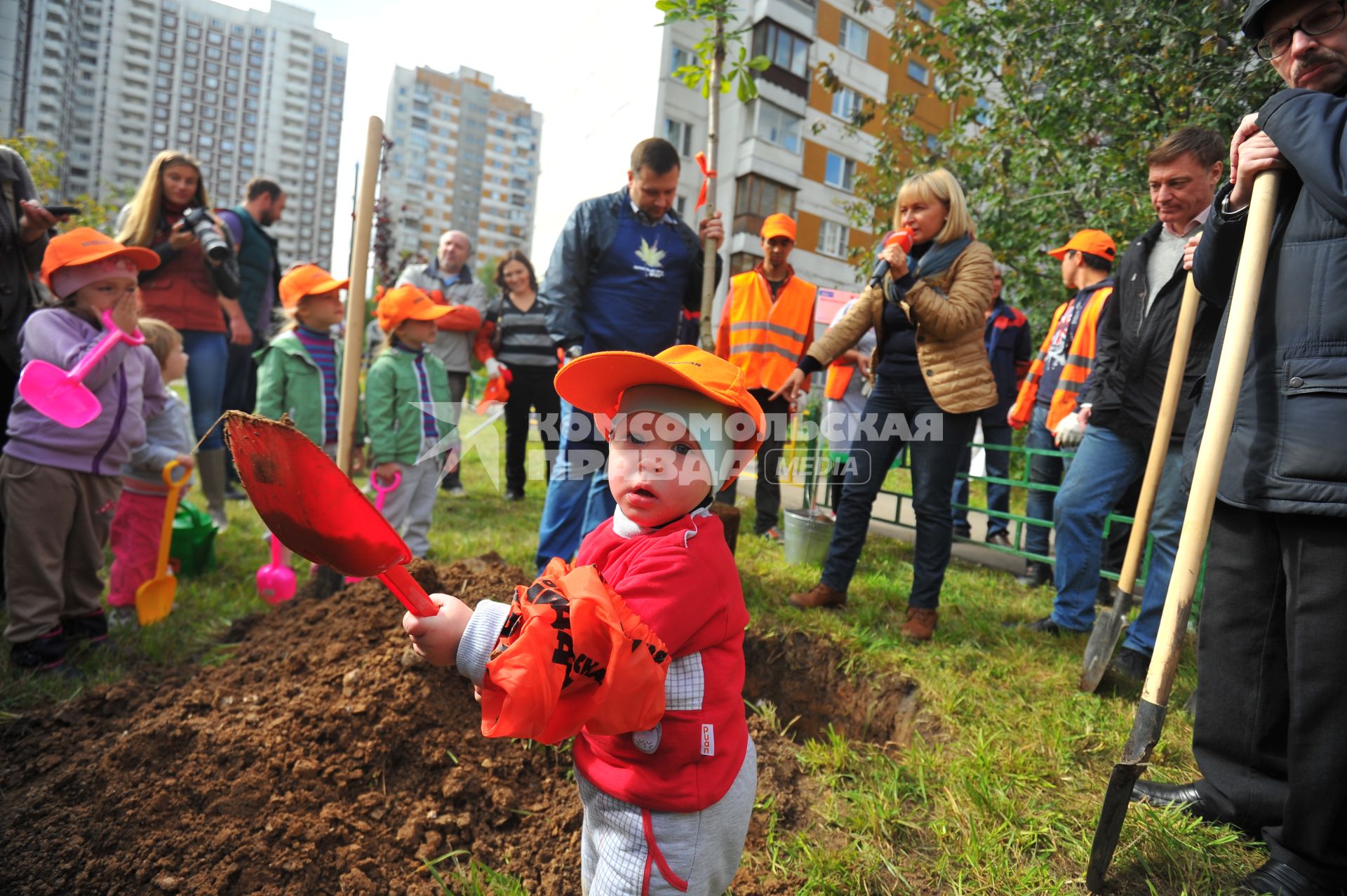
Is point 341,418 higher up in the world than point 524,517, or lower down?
higher up

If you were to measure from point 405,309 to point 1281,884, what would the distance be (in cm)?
429

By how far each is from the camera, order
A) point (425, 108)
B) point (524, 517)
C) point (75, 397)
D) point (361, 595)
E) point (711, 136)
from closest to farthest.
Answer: point (75, 397) < point (361, 595) < point (711, 136) < point (524, 517) < point (425, 108)

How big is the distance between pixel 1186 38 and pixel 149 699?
7.92 m

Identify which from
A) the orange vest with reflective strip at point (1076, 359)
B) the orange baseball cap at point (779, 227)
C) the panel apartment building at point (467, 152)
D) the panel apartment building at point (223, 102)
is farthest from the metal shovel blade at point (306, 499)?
the panel apartment building at point (467, 152)

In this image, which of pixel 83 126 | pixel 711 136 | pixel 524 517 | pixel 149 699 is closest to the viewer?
pixel 149 699

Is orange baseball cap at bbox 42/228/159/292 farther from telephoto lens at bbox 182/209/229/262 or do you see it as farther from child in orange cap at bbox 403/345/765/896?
child in orange cap at bbox 403/345/765/896

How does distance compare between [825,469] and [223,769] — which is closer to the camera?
[223,769]

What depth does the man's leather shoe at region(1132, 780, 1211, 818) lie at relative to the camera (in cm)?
201

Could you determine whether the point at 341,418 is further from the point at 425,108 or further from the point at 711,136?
the point at 425,108

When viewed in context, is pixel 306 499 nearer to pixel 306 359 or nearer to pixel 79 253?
pixel 79 253

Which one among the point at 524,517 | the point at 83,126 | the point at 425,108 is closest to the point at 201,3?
the point at 83,126

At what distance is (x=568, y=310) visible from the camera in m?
3.75

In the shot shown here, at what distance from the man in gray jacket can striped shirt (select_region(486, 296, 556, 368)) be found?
25 cm

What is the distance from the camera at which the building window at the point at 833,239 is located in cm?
2706
